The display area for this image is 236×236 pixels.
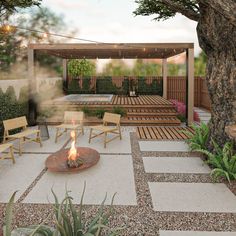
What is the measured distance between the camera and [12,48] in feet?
92.6

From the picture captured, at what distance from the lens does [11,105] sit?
9.23 m

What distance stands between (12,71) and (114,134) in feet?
71.7

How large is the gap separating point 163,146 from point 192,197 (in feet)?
10.7

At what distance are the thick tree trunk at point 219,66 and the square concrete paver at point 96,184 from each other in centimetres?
246

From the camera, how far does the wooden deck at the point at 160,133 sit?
341 inches

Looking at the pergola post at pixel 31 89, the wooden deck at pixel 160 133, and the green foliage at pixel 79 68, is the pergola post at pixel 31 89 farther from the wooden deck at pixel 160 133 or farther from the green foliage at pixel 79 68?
the green foliage at pixel 79 68

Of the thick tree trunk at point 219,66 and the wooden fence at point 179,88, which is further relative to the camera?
the wooden fence at point 179,88

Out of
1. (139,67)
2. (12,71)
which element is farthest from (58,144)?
(12,71)

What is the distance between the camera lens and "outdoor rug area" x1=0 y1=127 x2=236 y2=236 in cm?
359

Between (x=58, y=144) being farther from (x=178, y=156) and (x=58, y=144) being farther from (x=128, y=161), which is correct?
(x=178, y=156)

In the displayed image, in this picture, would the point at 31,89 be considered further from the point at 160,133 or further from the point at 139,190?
the point at 139,190

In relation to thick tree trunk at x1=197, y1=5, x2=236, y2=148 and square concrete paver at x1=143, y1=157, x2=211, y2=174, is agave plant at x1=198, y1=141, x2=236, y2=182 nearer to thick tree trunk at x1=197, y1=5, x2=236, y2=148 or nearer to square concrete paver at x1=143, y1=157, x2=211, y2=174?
square concrete paver at x1=143, y1=157, x2=211, y2=174

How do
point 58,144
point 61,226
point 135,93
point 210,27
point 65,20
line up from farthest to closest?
point 65,20 → point 135,93 → point 58,144 → point 210,27 → point 61,226

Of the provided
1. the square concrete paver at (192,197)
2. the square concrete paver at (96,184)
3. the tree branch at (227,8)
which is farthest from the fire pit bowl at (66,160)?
the tree branch at (227,8)
